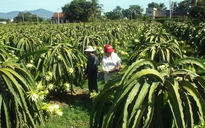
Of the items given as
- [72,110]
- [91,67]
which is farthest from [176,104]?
[91,67]

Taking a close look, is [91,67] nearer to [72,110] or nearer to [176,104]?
[72,110]

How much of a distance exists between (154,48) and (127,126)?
3335 mm

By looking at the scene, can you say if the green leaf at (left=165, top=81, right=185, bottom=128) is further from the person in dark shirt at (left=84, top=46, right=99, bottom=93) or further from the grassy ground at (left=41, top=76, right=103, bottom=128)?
the person in dark shirt at (left=84, top=46, right=99, bottom=93)

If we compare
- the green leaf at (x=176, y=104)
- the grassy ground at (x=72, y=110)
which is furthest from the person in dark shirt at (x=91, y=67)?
the green leaf at (x=176, y=104)

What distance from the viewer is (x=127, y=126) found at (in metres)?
2.02

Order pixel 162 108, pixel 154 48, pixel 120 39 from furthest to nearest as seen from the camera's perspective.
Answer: pixel 120 39
pixel 154 48
pixel 162 108

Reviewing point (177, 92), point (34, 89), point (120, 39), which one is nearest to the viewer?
point (177, 92)

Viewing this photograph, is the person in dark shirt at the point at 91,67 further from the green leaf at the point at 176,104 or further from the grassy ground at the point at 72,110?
the green leaf at the point at 176,104

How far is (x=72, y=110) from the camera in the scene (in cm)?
588

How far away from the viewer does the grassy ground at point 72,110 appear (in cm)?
519

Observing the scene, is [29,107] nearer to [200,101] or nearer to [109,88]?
[109,88]

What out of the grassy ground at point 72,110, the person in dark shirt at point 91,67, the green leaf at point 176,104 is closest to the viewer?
the green leaf at point 176,104

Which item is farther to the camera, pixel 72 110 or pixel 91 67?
pixel 91 67

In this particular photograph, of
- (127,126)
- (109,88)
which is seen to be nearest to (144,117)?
(127,126)
